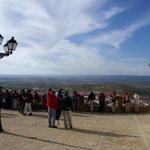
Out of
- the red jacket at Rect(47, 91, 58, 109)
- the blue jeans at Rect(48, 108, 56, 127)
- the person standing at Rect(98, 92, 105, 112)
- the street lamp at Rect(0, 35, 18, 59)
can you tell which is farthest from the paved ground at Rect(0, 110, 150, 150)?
the person standing at Rect(98, 92, 105, 112)

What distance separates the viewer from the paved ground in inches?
354

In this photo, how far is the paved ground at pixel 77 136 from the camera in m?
8.99

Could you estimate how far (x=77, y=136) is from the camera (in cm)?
1048

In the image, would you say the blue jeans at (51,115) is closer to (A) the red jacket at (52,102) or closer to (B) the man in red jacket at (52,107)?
(B) the man in red jacket at (52,107)

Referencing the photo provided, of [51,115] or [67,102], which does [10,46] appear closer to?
[67,102]

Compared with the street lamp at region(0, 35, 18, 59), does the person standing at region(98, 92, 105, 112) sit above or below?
below

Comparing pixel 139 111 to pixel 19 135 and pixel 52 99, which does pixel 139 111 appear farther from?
pixel 19 135

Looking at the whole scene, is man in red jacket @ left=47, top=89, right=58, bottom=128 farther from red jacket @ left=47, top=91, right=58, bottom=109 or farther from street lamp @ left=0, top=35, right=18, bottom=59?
street lamp @ left=0, top=35, right=18, bottom=59

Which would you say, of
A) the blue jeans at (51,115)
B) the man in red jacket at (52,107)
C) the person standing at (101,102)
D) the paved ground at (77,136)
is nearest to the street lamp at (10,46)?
the man in red jacket at (52,107)

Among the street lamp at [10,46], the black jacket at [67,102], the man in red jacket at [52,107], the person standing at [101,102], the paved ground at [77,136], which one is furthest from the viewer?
the person standing at [101,102]

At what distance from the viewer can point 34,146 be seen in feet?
28.9

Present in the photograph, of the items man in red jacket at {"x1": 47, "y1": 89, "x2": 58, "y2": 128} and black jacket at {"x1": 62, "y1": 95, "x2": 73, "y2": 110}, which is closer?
black jacket at {"x1": 62, "y1": 95, "x2": 73, "y2": 110}

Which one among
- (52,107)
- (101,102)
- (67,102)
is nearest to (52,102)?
(52,107)

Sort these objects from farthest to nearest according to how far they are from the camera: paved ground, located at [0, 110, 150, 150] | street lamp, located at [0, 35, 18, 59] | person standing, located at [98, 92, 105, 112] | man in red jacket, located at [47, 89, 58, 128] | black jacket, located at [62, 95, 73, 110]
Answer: person standing, located at [98, 92, 105, 112], man in red jacket, located at [47, 89, 58, 128], black jacket, located at [62, 95, 73, 110], street lamp, located at [0, 35, 18, 59], paved ground, located at [0, 110, 150, 150]
